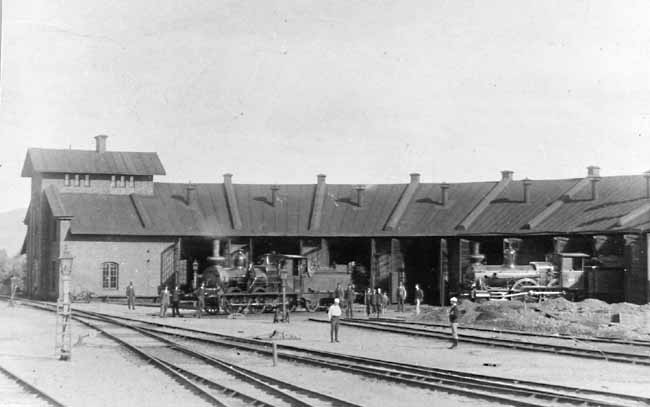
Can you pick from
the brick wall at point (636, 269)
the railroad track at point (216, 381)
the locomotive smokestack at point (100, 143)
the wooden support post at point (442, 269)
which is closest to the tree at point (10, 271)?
the locomotive smokestack at point (100, 143)

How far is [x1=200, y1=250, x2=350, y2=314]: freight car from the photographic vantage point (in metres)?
37.5

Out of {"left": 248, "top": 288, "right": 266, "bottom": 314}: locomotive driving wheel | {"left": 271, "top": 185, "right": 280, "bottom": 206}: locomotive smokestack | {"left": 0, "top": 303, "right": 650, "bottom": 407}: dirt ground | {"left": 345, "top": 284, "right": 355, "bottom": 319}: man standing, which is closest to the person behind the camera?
{"left": 0, "top": 303, "right": 650, "bottom": 407}: dirt ground

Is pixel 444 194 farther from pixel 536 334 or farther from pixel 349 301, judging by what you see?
pixel 536 334

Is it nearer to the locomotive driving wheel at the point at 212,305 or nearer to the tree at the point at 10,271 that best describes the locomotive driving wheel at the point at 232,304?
the locomotive driving wheel at the point at 212,305

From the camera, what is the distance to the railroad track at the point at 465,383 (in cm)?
1367

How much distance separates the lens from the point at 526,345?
23.1 meters

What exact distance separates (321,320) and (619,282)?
46.7ft

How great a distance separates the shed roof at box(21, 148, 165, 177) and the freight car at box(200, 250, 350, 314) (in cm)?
1528

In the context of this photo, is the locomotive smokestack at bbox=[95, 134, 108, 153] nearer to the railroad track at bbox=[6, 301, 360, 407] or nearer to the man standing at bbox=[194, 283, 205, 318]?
the man standing at bbox=[194, 283, 205, 318]

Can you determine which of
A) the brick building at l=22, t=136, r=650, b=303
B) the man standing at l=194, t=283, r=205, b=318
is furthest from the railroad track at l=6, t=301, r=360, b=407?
the brick building at l=22, t=136, r=650, b=303

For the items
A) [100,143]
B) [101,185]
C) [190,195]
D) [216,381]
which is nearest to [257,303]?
[190,195]

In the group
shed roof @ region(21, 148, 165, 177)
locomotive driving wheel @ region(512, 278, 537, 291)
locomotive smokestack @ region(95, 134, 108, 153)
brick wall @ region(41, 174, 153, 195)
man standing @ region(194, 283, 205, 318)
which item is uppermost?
locomotive smokestack @ region(95, 134, 108, 153)

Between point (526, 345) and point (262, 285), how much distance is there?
17122 mm

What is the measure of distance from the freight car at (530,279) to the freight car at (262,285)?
7.11 m
